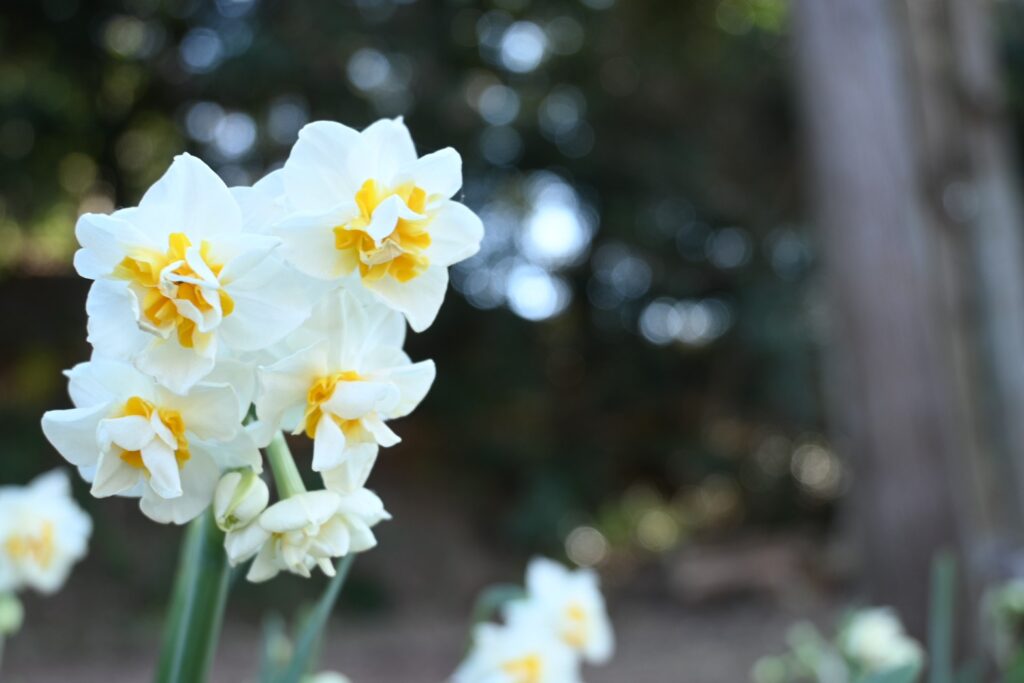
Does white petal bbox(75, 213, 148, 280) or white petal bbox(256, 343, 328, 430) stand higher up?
→ white petal bbox(75, 213, 148, 280)

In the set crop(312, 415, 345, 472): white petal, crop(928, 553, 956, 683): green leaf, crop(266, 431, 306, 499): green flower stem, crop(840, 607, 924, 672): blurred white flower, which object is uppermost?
crop(312, 415, 345, 472): white petal

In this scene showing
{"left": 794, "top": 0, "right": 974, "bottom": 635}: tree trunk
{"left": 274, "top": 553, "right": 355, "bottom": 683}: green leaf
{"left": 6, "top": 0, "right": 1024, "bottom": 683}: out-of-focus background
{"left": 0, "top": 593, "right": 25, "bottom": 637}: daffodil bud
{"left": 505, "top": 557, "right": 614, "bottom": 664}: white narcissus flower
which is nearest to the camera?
{"left": 274, "top": 553, "right": 355, "bottom": 683}: green leaf

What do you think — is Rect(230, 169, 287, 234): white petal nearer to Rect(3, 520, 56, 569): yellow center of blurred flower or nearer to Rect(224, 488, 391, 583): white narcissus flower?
Rect(224, 488, 391, 583): white narcissus flower

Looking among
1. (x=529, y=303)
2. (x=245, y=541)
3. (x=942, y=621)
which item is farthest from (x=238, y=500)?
(x=529, y=303)

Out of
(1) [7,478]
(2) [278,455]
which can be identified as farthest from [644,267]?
(2) [278,455]

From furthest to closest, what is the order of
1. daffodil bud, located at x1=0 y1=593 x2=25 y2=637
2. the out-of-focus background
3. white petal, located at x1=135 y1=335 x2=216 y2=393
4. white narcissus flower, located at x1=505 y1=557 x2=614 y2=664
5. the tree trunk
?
1. the out-of-focus background
2. the tree trunk
3. white narcissus flower, located at x1=505 y1=557 x2=614 y2=664
4. daffodil bud, located at x1=0 y1=593 x2=25 y2=637
5. white petal, located at x1=135 y1=335 x2=216 y2=393

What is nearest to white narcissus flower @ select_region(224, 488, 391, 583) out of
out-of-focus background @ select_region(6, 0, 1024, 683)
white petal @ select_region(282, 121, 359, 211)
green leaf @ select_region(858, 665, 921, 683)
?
white petal @ select_region(282, 121, 359, 211)

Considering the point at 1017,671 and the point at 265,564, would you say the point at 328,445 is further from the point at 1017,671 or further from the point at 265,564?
the point at 1017,671

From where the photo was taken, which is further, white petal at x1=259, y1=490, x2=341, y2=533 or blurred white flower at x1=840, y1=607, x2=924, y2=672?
blurred white flower at x1=840, y1=607, x2=924, y2=672
